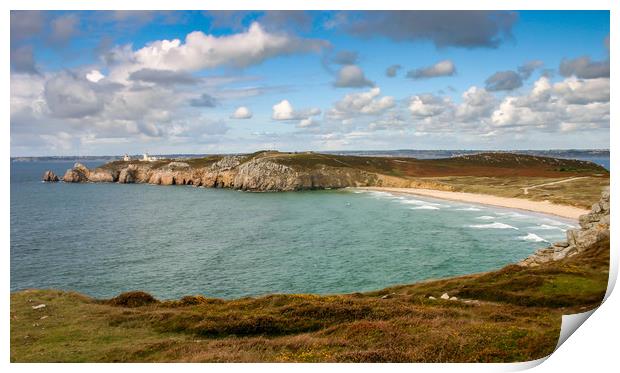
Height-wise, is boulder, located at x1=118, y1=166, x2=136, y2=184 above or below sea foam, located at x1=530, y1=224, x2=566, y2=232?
above

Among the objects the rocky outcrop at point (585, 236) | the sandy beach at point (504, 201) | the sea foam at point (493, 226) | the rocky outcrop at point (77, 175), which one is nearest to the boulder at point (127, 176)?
the rocky outcrop at point (77, 175)

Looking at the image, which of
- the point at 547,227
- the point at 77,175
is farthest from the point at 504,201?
the point at 77,175

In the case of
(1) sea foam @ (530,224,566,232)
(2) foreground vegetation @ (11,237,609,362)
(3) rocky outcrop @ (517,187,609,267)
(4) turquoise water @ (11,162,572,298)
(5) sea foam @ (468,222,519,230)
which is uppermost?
(3) rocky outcrop @ (517,187,609,267)

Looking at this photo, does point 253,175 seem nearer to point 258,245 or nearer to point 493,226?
point 258,245

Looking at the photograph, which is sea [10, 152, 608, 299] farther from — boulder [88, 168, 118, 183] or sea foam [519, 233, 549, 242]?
boulder [88, 168, 118, 183]

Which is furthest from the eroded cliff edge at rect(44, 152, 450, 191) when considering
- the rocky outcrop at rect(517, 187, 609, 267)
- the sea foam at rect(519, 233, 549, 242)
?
the rocky outcrop at rect(517, 187, 609, 267)

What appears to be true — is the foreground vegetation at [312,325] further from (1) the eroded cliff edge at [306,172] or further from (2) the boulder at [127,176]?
(2) the boulder at [127,176]
